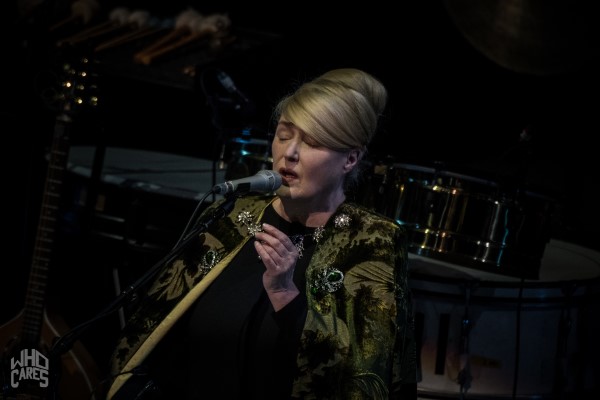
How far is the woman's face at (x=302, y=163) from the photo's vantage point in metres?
2.30

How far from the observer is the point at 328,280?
2.36 meters

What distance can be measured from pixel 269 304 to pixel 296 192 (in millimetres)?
342

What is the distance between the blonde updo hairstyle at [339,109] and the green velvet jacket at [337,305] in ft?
0.83

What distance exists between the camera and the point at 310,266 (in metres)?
2.39

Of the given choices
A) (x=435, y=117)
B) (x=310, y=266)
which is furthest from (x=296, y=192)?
(x=435, y=117)

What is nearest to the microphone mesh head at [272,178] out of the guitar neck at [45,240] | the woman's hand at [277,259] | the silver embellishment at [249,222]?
the woman's hand at [277,259]

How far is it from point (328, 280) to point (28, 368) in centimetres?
125

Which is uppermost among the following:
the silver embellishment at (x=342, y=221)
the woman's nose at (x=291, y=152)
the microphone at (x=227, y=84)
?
the microphone at (x=227, y=84)

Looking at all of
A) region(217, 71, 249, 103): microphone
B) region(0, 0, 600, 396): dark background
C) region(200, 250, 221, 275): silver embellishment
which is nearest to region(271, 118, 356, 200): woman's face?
region(200, 250, 221, 275): silver embellishment

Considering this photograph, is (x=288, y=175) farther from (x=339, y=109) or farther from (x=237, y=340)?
(x=237, y=340)

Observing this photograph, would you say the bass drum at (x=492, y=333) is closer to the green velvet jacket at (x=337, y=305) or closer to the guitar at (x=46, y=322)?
the green velvet jacket at (x=337, y=305)

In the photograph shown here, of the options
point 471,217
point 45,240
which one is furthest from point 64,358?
point 471,217

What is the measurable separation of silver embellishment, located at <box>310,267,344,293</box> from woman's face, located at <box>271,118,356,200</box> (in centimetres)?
22

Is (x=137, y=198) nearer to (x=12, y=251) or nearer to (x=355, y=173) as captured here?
(x=12, y=251)
